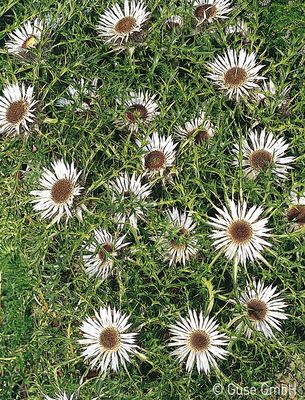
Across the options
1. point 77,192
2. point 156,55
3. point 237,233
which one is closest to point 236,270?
point 237,233

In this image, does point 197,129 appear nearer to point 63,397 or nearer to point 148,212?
point 148,212

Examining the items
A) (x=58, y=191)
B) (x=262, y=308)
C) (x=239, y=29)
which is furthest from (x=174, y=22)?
(x=262, y=308)

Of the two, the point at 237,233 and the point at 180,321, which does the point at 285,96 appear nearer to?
the point at 237,233

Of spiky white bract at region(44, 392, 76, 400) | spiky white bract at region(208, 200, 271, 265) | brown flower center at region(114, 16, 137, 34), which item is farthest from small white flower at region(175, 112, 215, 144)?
spiky white bract at region(44, 392, 76, 400)

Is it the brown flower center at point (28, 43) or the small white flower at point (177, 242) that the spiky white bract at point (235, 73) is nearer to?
the small white flower at point (177, 242)

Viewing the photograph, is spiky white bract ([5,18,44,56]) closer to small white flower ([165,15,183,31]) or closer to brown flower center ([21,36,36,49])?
brown flower center ([21,36,36,49])
